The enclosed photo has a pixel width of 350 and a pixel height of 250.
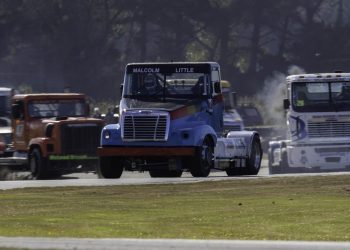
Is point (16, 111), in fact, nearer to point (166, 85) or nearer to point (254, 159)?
point (166, 85)

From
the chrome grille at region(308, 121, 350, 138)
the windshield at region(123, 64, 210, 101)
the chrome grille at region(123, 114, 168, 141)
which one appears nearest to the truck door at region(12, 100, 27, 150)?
the windshield at region(123, 64, 210, 101)

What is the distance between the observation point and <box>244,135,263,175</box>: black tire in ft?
91.7

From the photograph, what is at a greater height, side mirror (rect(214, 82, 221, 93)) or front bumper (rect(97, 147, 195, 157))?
side mirror (rect(214, 82, 221, 93))

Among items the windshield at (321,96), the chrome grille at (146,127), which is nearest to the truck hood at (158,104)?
the chrome grille at (146,127)

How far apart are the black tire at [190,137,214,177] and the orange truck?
540 centimetres

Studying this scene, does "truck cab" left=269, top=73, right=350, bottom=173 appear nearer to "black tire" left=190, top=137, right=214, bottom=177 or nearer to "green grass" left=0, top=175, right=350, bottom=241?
"black tire" left=190, top=137, right=214, bottom=177

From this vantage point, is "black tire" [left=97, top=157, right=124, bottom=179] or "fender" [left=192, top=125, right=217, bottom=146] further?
"black tire" [left=97, top=157, right=124, bottom=179]

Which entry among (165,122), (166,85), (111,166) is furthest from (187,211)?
(111,166)

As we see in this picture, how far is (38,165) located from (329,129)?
7.80 m

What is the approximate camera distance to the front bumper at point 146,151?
25859 millimetres

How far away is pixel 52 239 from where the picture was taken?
13.9 metres

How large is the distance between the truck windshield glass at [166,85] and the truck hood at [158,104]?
0.13m

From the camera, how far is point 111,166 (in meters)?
26.9

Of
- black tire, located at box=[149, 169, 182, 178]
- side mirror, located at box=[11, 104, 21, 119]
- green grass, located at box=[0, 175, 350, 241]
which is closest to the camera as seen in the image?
green grass, located at box=[0, 175, 350, 241]
